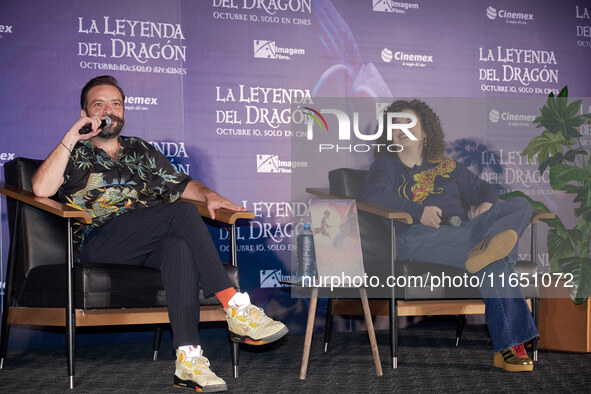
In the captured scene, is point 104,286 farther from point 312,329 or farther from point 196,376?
point 312,329

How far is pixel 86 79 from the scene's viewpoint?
142 inches

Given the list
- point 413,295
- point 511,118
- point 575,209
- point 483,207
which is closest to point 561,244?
point 575,209

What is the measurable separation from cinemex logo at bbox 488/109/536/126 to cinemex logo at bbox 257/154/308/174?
1.36 metres

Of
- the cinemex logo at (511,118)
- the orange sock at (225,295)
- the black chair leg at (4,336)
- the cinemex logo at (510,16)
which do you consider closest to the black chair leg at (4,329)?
the black chair leg at (4,336)

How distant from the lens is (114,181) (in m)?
2.90

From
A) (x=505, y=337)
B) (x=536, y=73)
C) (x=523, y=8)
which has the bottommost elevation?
(x=505, y=337)

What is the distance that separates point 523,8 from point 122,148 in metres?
2.95

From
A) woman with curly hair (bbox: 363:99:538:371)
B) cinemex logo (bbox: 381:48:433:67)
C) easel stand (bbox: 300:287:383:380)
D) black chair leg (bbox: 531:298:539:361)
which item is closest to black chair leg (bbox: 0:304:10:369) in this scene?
easel stand (bbox: 300:287:383:380)

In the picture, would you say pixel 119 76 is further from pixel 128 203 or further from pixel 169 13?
pixel 128 203

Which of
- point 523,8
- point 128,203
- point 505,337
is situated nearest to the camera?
point 505,337

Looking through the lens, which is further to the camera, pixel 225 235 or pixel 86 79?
pixel 225 235

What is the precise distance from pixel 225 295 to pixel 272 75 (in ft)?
6.18

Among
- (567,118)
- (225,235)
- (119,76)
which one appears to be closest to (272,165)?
(225,235)

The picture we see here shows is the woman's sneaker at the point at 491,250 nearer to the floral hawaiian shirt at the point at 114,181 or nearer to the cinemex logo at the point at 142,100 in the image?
the floral hawaiian shirt at the point at 114,181
